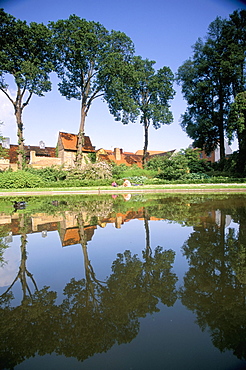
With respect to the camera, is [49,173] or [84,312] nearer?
[84,312]

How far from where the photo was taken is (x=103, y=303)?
10.3 feet

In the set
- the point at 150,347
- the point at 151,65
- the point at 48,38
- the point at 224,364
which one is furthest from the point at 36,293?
the point at 151,65

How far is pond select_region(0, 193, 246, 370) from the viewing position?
2268 millimetres

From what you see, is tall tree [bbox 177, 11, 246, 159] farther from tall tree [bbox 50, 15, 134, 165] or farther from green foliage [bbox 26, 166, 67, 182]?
green foliage [bbox 26, 166, 67, 182]

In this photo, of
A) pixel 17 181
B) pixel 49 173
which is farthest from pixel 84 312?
pixel 49 173

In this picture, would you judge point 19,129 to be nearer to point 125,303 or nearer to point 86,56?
point 86,56

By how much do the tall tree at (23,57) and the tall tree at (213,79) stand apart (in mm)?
21814

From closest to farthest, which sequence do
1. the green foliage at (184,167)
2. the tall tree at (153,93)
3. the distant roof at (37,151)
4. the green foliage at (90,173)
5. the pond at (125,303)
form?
the pond at (125,303) → the green foliage at (90,173) → the green foliage at (184,167) → the tall tree at (153,93) → the distant roof at (37,151)

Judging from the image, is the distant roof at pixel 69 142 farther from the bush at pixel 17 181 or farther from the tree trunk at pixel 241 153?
the tree trunk at pixel 241 153

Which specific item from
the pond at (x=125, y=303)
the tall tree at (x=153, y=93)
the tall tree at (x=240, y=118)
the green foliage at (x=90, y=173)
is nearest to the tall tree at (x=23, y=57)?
the green foliage at (x=90, y=173)

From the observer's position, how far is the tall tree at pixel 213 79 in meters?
33.9

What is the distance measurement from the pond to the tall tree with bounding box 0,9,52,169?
3016 centimetres

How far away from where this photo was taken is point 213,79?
37.8 meters

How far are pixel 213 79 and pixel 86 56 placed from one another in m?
20.4
